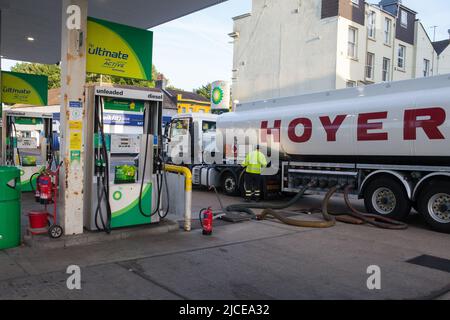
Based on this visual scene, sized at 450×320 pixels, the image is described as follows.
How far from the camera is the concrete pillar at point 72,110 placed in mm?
6957

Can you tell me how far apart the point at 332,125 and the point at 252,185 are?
10.8 feet

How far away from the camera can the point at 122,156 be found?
312 inches

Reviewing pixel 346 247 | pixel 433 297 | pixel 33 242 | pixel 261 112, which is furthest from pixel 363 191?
pixel 33 242

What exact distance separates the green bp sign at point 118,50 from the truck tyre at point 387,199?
19.7 ft

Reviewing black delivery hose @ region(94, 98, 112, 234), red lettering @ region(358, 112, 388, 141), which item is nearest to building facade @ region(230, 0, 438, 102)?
red lettering @ region(358, 112, 388, 141)

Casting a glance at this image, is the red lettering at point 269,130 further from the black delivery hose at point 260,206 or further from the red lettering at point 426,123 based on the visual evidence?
the red lettering at point 426,123

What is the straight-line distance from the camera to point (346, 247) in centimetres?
752

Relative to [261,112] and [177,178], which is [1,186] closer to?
[177,178]

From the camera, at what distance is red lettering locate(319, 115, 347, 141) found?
435 inches

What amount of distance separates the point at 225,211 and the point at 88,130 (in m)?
4.59

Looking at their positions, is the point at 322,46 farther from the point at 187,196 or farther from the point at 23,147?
the point at 187,196

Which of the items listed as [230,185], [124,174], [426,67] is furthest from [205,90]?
[124,174]
